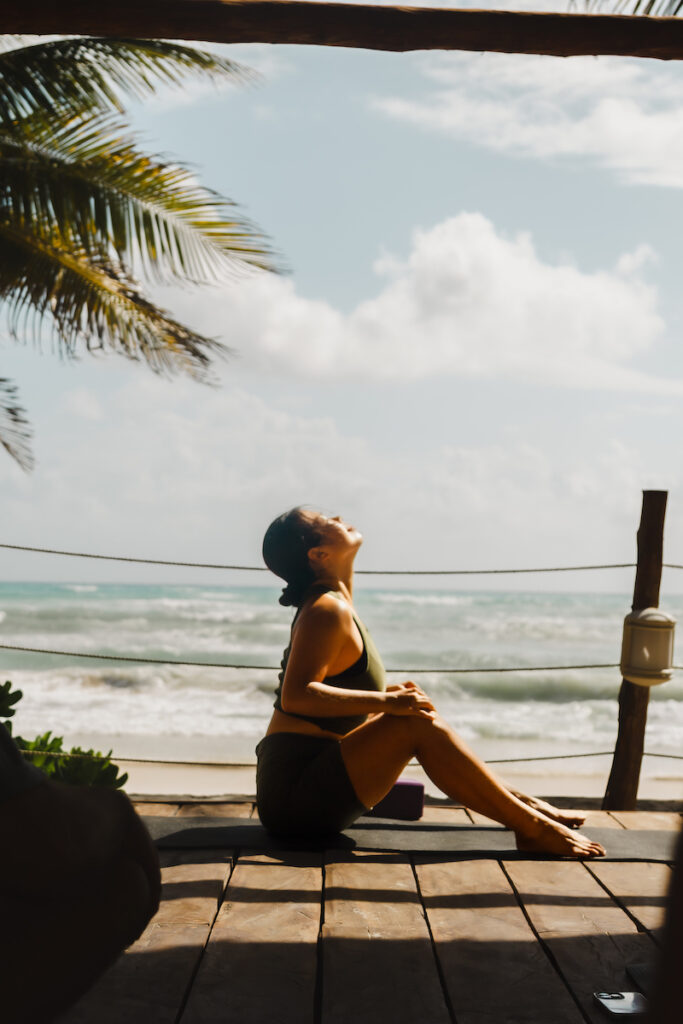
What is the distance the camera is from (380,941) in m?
2.11

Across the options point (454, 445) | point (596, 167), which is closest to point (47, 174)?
point (596, 167)

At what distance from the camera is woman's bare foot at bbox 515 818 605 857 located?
9.03ft

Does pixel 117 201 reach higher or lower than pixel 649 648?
higher

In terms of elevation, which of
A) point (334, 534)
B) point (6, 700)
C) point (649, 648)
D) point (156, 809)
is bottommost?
point (156, 809)

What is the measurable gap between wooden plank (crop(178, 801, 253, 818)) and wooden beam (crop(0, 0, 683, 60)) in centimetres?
237

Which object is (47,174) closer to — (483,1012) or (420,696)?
(420,696)

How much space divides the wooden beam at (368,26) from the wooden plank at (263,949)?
2016mm

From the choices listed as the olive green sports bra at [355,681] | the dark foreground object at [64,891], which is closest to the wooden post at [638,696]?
the olive green sports bra at [355,681]

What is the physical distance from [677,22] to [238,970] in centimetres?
227

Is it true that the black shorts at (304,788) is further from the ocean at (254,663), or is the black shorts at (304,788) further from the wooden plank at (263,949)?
the ocean at (254,663)

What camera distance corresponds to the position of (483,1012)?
1788mm

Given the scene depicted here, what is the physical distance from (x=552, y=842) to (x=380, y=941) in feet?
2.73

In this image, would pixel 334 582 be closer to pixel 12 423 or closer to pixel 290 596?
pixel 290 596

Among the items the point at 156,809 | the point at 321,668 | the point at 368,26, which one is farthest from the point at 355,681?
the point at 368,26
